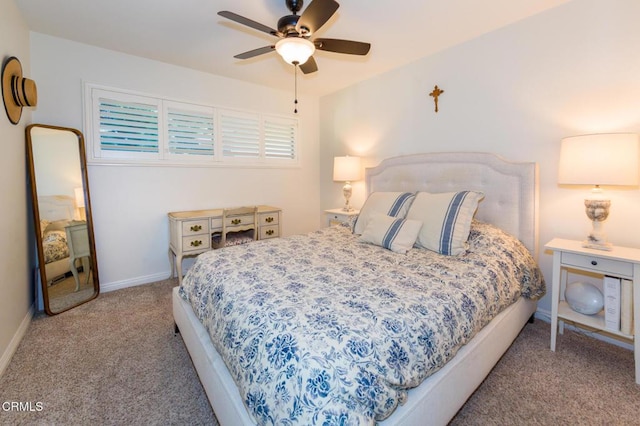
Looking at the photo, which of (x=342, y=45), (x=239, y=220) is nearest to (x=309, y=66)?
(x=342, y=45)

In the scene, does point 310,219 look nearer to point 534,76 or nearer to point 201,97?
point 201,97

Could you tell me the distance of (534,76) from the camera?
231 cm

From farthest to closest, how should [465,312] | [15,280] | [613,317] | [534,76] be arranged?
[534,76]
[15,280]
[613,317]
[465,312]

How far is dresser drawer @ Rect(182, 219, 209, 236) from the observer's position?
2990 millimetres

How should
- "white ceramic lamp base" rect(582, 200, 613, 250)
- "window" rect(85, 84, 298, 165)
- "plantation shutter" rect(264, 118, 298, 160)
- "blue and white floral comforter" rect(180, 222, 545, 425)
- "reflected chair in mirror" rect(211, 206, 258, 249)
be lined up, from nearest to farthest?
1. "blue and white floral comforter" rect(180, 222, 545, 425)
2. "white ceramic lamp base" rect(582, 200, 613, 250)
3. "window" rect(85, 84, 298, 165)
4. "reflected chair in mirror" rect(211, 206, 258, 249)
5. "plantation shutter" rect(264, 118, 298, 160)

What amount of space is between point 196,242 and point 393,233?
→ 6.77ft

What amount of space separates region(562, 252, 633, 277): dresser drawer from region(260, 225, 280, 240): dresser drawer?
2772 mm

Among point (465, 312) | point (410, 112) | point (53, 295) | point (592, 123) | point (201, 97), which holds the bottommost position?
point (53, 295)

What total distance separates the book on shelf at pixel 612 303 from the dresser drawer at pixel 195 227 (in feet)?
10.8

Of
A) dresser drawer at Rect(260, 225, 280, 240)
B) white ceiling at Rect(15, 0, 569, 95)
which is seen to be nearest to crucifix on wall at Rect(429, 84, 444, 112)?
white ceiling at Rect(15, 0, 569, 95)

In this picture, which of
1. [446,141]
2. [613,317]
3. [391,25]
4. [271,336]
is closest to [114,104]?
[391,25]

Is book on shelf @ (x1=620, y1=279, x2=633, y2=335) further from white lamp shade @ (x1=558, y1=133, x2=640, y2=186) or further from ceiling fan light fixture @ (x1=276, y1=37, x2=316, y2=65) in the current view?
ceiling fan light fixture @ (x1=276, y1=37, x2=316, y2=65)

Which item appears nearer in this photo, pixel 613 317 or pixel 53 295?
pixel 613 317

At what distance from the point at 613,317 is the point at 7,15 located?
445 centimetres
